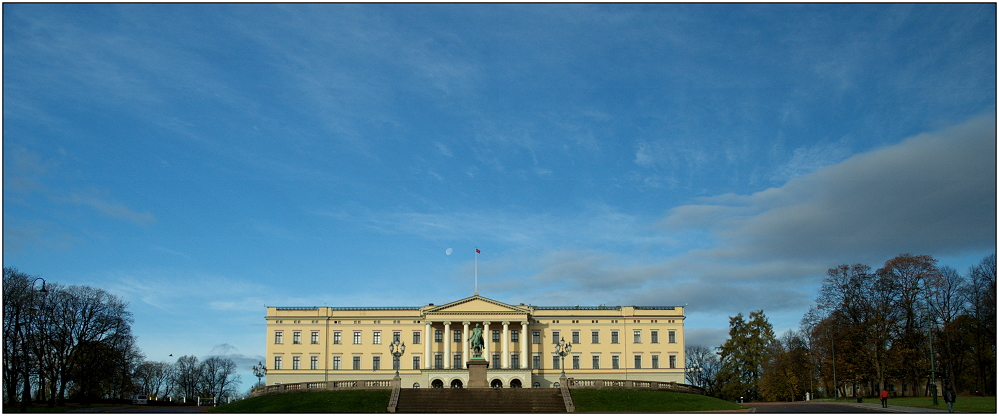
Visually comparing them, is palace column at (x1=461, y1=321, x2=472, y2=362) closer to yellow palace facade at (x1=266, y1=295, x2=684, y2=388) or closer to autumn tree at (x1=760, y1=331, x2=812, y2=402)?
yellow palace facade at (x1=266, y1=295, x2=684, y2=388)

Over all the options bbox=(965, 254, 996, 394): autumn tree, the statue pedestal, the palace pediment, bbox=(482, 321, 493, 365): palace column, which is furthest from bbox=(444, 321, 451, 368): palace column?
bbox=(965, 254, 996, 394): autumn tree

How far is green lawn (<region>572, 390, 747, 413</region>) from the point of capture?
51000mm

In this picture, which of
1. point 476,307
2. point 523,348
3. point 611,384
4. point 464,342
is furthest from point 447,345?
point 611,384

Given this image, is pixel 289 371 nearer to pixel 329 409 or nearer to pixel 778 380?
pixel 329 409

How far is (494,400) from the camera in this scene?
171ft

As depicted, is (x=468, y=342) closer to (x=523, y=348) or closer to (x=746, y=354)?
(x=523, y=348)

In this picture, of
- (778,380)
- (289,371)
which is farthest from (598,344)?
(289,371)

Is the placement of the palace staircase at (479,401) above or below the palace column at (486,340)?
below

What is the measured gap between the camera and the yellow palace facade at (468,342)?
79938mm

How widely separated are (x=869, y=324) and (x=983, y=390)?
952 cm

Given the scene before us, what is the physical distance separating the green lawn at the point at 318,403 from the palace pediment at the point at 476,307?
76.8 ft

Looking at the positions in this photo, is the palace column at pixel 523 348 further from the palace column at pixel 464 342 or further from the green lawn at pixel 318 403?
the green lawn at pixel 318 403

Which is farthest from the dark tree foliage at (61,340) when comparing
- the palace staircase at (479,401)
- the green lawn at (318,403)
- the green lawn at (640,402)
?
the green lawn at (640,402)

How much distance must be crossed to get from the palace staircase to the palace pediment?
24.4 m
